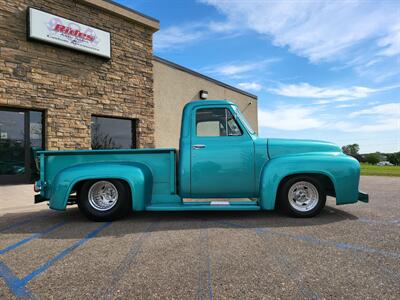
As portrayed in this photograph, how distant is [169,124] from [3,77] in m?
7.65

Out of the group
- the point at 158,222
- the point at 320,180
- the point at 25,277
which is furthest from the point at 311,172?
the point at 25,277

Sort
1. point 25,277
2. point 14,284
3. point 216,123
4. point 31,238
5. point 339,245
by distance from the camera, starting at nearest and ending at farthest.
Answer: point 14,284 < point 25,277 < point 339,245 < point 31,238 < point 216,123

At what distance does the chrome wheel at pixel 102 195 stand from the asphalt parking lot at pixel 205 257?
372mm

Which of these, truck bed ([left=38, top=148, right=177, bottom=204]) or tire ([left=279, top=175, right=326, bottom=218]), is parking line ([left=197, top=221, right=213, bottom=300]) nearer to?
truck bed ([left=38, top=148, right=177, bottom=204])

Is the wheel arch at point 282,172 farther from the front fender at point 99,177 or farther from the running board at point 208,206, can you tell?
the front fender at point 99,177

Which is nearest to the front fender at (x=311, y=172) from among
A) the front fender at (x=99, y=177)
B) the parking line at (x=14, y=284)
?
the front fender at (x=99, y=177)

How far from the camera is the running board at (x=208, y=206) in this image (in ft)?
15.8

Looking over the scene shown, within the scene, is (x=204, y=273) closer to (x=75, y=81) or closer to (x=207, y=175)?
(x=207, y=175)

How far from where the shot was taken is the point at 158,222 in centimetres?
490

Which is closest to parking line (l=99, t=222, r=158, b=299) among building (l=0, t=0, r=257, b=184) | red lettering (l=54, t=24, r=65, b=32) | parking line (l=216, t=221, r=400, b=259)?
parking line (l=216, t=221, r=400, b=259)

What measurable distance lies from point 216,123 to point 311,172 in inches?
76.2

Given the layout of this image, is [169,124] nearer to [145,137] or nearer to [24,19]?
[145,137]

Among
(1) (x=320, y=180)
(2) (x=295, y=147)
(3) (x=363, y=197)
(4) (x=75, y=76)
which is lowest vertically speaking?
(3) (x=363, y=197)

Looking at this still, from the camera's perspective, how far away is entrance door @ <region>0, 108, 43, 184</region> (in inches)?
391
